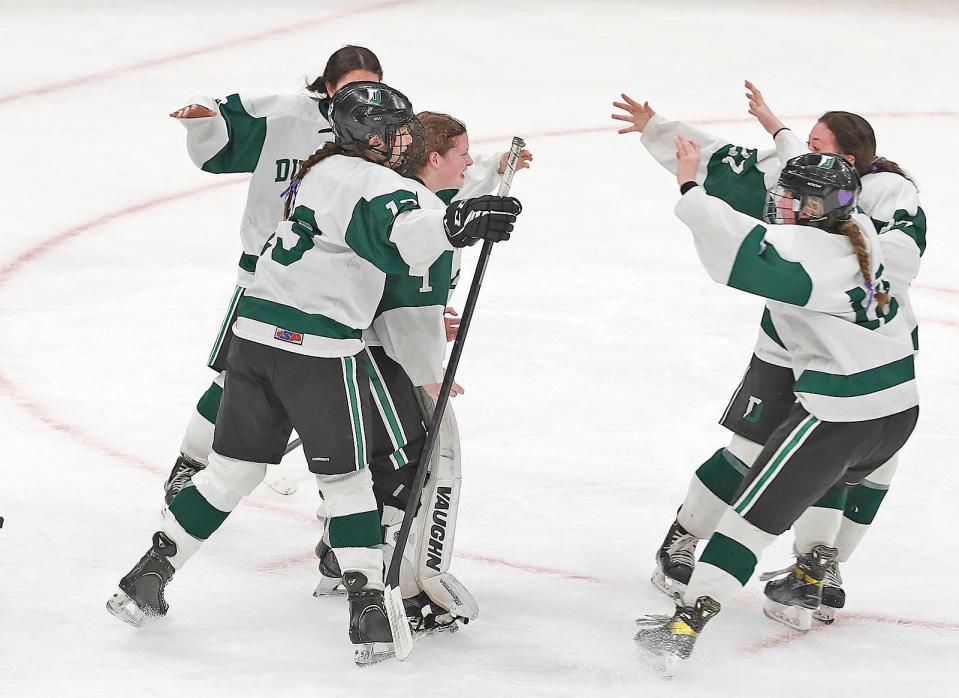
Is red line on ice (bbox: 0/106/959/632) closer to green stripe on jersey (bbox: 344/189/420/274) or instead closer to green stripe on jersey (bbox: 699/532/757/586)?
green stripe on jersey (bbox: 699/532/757/586)

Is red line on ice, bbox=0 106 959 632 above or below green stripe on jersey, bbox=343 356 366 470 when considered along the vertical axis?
below

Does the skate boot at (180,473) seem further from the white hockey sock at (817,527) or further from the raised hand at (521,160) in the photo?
the white hockey sock at (817,527)

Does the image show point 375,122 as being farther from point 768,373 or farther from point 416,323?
point 768,373

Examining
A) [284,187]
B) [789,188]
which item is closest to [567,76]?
[284,187]

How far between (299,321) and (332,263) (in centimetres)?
13

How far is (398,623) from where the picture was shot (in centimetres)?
266

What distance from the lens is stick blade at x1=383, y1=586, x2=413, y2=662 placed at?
8.68ft

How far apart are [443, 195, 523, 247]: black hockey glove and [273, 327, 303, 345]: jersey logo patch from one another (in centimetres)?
37

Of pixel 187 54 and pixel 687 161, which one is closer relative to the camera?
pixel 687 161

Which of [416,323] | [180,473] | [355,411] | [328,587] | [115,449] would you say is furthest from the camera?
[115,449]

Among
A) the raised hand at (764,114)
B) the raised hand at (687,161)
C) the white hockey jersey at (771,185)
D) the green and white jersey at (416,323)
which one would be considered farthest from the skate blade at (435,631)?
the raised hand at (764,114)

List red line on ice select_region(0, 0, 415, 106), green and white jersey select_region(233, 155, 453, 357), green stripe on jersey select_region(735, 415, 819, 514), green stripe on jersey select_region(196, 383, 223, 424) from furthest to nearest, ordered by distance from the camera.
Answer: red line on ice select_region(0, 0, 415, 106) → green stripe on jersey select_region(196, 383, 223, 424) → green stripe on jersey select_region(735, 415, 819, 514) → green and white jersey select_region(233, 155, 453, 357)

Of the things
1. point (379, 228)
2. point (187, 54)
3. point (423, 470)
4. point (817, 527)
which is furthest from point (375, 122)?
point (187, 54)

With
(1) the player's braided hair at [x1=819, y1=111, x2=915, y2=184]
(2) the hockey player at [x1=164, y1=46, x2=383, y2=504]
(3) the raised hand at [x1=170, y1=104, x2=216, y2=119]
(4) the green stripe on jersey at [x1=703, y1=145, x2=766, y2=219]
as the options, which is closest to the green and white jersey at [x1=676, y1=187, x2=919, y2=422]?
(1) the player's braided hair at [x1=819, y1=111, x2=915, y2=184]
